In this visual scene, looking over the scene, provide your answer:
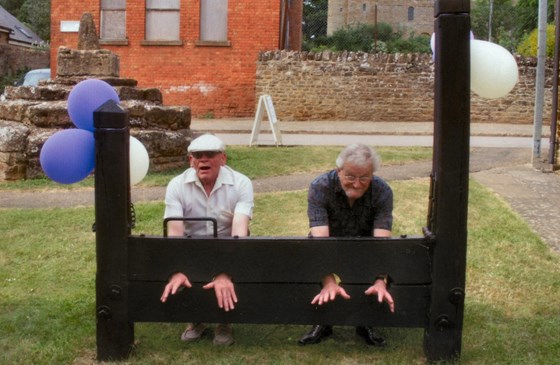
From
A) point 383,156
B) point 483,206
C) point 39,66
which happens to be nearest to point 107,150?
point 483,206

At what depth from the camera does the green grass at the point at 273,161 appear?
34.7 ft

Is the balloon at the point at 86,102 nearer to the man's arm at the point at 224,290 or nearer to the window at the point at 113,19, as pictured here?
the man's arm at the point at 224,290

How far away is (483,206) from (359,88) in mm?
13750

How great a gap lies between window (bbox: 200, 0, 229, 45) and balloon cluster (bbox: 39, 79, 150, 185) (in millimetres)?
19351

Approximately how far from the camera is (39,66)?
38531 mm

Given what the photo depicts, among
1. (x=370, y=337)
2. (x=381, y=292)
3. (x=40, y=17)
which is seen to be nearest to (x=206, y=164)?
(x=381, y=292)

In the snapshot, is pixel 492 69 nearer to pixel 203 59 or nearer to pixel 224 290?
pixel 224 290

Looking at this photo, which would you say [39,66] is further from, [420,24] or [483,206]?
[420,24]

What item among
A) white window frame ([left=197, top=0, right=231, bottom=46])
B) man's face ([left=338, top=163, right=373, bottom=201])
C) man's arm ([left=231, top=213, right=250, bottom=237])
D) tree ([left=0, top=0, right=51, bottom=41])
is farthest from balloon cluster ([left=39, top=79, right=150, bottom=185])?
tree ([left=0, top=0, right=51, bottom=41])

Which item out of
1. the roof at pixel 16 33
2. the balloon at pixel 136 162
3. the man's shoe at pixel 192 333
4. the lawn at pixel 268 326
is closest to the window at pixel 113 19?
the lawn at pixel 268 326

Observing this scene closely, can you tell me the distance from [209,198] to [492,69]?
1848 mm

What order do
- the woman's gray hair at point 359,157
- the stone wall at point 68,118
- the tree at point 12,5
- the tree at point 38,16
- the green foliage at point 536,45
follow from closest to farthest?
the woman's gray hair at point 359,157 → the stone wall at point 68,118 → the green foliage at point 536,45 → the tree at point 38,16 → the tree at point 12,5

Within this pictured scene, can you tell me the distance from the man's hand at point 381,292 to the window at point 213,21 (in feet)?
65.4

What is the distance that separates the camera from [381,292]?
13.8 feet
